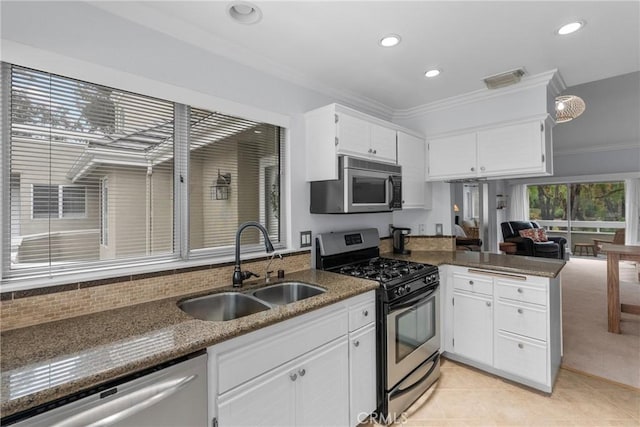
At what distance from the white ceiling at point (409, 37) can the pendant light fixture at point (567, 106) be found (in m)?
0.56

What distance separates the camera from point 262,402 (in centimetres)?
140

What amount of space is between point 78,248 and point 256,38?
1.63m

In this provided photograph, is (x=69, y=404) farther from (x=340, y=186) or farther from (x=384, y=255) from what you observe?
(x=384, y=255)

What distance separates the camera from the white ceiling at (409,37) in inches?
67.0

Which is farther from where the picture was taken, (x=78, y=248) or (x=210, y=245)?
→ (x=210, y=245)

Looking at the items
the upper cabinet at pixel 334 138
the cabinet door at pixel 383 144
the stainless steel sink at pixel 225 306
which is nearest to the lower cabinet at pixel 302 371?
the stainless steel sink at pixel 225 306

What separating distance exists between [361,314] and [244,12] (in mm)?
1933

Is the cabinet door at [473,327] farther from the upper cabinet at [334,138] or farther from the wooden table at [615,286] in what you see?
the wooden table at [615,286]

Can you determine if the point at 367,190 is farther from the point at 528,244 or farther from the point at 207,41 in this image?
the point at 528,244

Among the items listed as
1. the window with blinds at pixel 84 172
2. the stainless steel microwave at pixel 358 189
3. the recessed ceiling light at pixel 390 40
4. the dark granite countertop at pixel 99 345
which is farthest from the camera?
the stainless steel microwave at pixel 358 189

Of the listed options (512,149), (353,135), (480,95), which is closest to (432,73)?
(480,95)

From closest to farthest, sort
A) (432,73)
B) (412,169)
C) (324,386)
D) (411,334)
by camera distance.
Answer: (324,386), (411,334), (432,73), (412,169)

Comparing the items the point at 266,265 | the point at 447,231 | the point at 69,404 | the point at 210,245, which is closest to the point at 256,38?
the point at 210,245

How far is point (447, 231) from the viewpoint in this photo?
3451 mm
